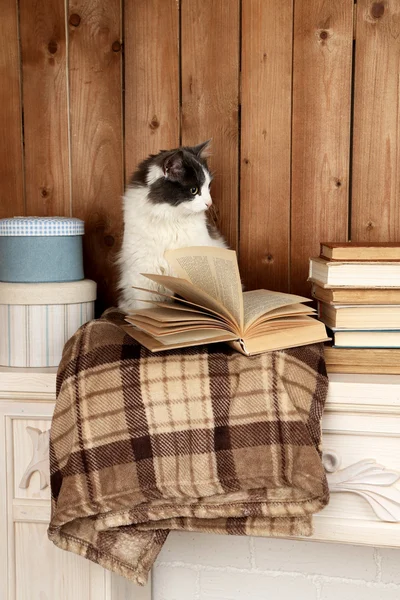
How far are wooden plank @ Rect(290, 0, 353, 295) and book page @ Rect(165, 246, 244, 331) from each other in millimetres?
357

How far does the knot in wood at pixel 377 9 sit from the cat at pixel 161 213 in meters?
0.42

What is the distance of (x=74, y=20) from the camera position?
4.33 feet

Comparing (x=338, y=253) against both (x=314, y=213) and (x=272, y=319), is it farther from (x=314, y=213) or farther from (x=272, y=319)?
(x=314, y=213)

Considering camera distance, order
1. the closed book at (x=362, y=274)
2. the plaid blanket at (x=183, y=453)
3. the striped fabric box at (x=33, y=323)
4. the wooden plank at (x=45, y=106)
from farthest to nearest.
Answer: the wooden plank at (x=45, y=106)
the striped fabric box at (x=33, y=323)
the closed book at (x=362, y=274)
the plaid blanket at (x=183, y=453)

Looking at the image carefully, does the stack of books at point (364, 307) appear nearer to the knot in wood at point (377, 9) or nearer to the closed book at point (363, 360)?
the closed book at point (363, 360)

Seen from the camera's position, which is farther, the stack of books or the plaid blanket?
the stack of books

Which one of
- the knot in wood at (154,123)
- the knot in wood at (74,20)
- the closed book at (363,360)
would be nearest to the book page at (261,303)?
the closed book at (363,360)

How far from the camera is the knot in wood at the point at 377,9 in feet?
4.01

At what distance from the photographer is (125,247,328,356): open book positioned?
36.6 inches

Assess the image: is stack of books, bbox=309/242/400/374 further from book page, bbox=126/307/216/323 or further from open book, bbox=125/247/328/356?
book page, bbox=126/307/216/323

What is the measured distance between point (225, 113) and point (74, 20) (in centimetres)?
37

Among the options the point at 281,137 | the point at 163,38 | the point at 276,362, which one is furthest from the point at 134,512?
the point at 163,38

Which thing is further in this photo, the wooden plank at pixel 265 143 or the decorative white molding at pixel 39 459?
the wooden plank at pixel 265 143

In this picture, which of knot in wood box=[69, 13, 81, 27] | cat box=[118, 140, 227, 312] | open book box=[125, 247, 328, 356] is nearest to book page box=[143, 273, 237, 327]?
open book box=[125, 247, 328, 356]
